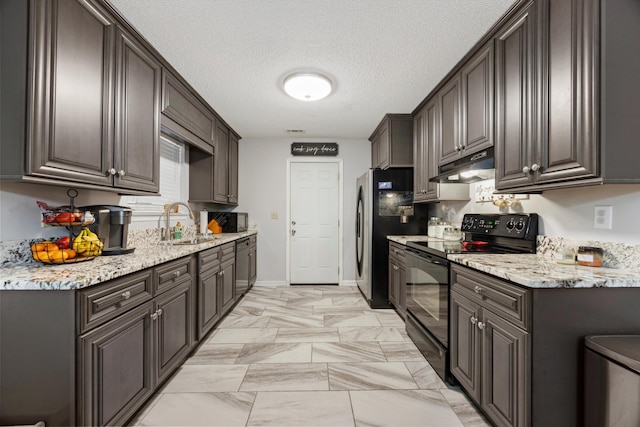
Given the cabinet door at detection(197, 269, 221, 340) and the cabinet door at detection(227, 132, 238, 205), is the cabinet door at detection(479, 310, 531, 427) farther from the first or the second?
the cabinet door at detection(227, 132, 238, 205)

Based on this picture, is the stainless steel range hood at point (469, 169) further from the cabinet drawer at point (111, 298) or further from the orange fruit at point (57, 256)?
the orange fruit at point (57, 256)

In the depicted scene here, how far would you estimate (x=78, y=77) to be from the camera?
1494 millimetres

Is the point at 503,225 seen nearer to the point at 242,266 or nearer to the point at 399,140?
the point at 399,140

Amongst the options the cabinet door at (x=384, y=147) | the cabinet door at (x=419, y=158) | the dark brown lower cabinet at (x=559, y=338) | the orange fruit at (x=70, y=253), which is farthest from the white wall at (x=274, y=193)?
the dark brown lower cabinet at (x=559, y=338)

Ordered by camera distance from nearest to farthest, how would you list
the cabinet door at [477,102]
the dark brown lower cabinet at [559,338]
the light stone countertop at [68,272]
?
the light stone countertop at [68,272]
the dark brown lower cabinet at [559,338]
the cabinet door at [477,102]

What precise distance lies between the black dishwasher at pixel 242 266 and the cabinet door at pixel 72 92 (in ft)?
6.72

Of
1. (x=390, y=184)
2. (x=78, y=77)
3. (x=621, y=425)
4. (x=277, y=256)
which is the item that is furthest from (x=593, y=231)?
(x=277, y=256)

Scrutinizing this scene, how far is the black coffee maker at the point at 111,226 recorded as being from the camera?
178cm

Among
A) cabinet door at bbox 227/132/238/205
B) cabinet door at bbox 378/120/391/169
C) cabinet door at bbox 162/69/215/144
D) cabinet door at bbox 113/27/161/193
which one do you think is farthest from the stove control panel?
cabinet door at bbox 227/132/238/205

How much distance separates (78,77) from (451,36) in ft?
7.53

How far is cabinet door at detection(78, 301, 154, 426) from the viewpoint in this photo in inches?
47.5

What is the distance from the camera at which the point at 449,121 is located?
2.55m

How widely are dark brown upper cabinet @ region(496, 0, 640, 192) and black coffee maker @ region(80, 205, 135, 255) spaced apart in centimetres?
255

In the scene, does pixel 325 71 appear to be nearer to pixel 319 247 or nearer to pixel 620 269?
pixel 620 269
